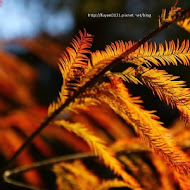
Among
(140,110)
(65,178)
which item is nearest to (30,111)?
(65,178)

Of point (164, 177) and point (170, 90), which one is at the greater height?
point (170, 90)

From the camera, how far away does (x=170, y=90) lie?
0.42m

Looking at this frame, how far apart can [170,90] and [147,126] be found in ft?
0.22

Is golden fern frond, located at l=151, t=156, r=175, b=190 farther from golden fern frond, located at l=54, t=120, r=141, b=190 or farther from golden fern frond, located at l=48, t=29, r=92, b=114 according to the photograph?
golden fern frond, located at l=48, t=29, r=92, b=114

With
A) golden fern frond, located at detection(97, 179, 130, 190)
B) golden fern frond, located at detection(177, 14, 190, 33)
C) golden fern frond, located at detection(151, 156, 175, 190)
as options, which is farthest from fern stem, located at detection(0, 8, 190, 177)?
golden fern frond, located at detection(151, 156, 175, 190)

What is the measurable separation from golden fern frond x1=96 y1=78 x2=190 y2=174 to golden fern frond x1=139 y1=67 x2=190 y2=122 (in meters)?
0.04

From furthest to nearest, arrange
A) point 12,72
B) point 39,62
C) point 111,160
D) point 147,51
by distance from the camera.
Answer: point 39,62, point 12,72, point 111,160, point 147,51

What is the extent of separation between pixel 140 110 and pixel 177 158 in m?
0.08

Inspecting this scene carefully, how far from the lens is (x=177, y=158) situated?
17.1 inches

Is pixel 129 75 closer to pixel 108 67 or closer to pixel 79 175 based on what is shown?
pixel 108 67

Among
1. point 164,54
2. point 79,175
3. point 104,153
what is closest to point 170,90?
point 164,54

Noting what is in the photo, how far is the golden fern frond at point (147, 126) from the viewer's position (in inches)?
17.2

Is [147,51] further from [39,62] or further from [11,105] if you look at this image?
[39,62]

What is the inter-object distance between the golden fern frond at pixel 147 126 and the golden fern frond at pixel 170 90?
0.04 m
